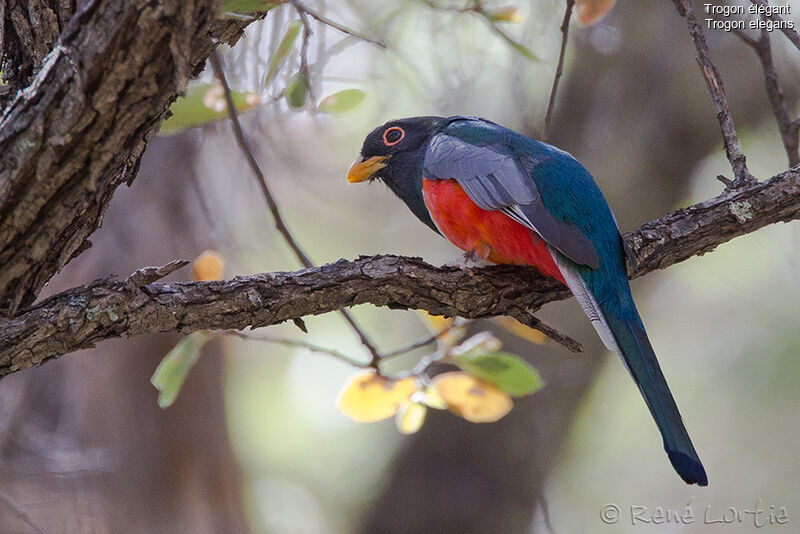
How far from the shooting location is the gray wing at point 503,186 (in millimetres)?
2963

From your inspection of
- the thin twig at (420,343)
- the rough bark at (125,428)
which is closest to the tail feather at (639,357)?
the thin twig at (420,343)

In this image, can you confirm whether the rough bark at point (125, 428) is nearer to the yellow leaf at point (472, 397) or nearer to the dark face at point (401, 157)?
the dark face at point (401, 157)

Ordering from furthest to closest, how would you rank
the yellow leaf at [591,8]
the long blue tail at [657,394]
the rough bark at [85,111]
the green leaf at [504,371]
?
the yellow leaf at [591,8] < the green leaf at [504,371] < the long blue tail at [657,394] < the rough bark at [85,111]

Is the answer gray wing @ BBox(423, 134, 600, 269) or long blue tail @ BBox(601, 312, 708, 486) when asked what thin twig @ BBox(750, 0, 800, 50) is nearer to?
gray wing @ BBox(423, 134, 600, 269)

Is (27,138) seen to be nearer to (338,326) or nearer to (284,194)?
(284,194)

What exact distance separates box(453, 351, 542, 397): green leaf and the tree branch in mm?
190

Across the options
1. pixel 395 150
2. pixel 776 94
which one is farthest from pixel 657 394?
pixel 395 150

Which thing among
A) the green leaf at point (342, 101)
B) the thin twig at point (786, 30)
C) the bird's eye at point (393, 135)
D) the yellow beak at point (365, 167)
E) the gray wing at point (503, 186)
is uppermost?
the bird's eye at point (393, 135)

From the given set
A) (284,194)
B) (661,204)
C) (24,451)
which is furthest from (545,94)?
(24,451)

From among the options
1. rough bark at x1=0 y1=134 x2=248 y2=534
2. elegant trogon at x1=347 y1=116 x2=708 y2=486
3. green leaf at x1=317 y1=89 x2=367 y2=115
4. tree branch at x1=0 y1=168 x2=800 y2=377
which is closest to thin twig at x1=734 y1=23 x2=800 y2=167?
tree branch at x1=0 y1=168 x2=800 y2=377

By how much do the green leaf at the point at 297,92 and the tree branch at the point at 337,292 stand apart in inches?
38.6

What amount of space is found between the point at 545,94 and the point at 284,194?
7.52ft

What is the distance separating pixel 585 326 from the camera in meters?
4.90

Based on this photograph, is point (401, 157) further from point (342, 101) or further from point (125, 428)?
point (125, 428)
